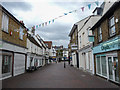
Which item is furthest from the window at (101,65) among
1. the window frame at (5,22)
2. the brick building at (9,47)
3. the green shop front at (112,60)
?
the window frame at (5,22)

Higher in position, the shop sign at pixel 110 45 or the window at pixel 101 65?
the shop sign at pixel 110 45

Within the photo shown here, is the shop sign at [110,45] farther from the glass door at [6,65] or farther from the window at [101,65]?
the glass door at [6,65]

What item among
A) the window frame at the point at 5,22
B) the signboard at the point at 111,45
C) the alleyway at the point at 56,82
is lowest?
the alleyway at the point at 56,82

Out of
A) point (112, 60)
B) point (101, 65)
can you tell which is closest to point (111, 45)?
point (112, 60)

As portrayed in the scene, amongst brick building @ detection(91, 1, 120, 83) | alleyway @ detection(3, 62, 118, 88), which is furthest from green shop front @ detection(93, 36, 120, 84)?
alleyway @ detection(3, 62, 118, 88)

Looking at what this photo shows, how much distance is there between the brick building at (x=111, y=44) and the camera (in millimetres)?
7301

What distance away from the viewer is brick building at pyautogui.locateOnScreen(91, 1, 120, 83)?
7.30 m

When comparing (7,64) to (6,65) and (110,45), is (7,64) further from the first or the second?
(110,45)

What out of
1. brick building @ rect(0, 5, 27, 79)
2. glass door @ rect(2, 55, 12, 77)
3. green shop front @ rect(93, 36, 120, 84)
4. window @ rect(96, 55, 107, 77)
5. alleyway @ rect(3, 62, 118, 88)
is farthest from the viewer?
glass door @ rect(2, 55, 12, 77)

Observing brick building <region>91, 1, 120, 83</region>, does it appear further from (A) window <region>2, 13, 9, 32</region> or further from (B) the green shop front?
(A) window <region>2, 13, 9, 32</region>

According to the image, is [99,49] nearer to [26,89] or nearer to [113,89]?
[113,89]

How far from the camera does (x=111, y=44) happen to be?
7.94 m

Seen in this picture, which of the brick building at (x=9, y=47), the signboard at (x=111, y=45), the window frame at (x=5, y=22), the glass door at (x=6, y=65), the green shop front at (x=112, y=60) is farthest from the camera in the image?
the glass door at (x=6, y=65)

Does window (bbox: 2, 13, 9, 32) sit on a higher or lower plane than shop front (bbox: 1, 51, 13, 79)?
higher
